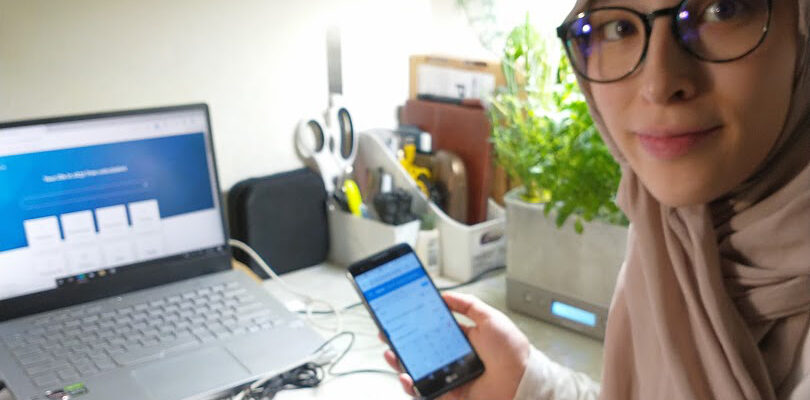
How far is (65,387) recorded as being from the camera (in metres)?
0.90

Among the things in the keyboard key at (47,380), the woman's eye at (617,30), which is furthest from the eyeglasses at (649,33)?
the keyboard key at (47,380)

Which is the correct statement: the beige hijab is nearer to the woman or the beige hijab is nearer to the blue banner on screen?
the woman

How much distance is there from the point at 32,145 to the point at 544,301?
0.80 meters

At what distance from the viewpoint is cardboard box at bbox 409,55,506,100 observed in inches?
58.0

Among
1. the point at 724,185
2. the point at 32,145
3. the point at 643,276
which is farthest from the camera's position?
the point at 32,145

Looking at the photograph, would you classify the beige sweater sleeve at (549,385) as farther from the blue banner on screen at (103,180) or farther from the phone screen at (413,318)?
the blue banner on screen at (103,180)

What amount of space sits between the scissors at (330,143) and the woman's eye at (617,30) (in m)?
0.84

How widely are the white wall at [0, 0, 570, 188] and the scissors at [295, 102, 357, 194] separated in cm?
3

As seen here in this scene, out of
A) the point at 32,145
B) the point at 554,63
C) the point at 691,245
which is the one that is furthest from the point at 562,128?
the point at 32,145

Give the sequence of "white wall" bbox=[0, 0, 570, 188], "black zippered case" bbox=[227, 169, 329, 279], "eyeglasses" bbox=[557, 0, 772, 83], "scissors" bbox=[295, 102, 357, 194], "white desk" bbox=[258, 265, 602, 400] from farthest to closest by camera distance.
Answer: "scissors" bbox=[295, 102, 357, 194], "black zippered case" bbox=[227, 169, 329, 279], "white wall" bbox=[0, 0, 570, 188], "white desk" bbox=[258, 265, 602, 400], "eyeglasses" bbox=[557, 0, 772, 83]

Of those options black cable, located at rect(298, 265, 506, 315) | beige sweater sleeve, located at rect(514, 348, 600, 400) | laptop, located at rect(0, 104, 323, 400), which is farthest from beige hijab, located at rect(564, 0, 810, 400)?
black cable, located at rect(298, 265, 506, 315)

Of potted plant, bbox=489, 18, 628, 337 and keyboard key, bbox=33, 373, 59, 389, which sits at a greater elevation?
Answer: potted plant, bbox=489, 18, 628, 337

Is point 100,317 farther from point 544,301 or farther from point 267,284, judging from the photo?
point 544,301

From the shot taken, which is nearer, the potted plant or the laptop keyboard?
the laptop keyboard
